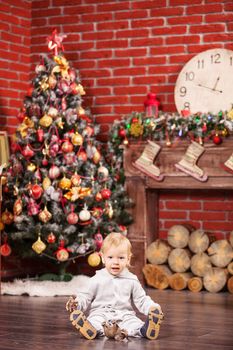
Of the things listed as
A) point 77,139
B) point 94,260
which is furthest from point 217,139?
point 94,260

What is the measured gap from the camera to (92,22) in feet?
24.3

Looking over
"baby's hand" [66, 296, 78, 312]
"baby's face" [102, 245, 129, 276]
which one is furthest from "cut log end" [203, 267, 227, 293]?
"baby's hand" [66, 296, 78, 312]

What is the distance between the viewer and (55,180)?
6469 millimetres

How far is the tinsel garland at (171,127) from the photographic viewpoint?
6480 millimetres

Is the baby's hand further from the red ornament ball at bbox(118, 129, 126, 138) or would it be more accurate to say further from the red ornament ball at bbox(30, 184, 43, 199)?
the red ornament ball at bbox(118, 129, 126, 138)

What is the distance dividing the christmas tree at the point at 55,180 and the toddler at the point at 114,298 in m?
1.93

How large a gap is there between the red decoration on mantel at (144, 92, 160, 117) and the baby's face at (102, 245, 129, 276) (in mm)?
2588

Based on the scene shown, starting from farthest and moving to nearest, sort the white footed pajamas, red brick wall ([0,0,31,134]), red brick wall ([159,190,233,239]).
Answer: red brick wall ([0,0,31,134]), red brick wall ([159,190,233,239]), the white footed pajamas

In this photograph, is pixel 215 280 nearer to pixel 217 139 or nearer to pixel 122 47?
pixel 217 139

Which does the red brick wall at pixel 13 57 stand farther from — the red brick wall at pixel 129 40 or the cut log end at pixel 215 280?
the cut log end at pixel 215 280

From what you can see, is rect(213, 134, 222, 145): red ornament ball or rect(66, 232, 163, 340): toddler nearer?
rect(66, 232, 163, 340): toddler

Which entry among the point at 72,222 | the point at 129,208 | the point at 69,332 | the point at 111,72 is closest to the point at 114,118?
the point at 111,72

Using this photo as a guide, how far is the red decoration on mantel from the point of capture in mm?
6851

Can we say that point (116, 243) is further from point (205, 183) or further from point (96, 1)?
point (96, 1)
